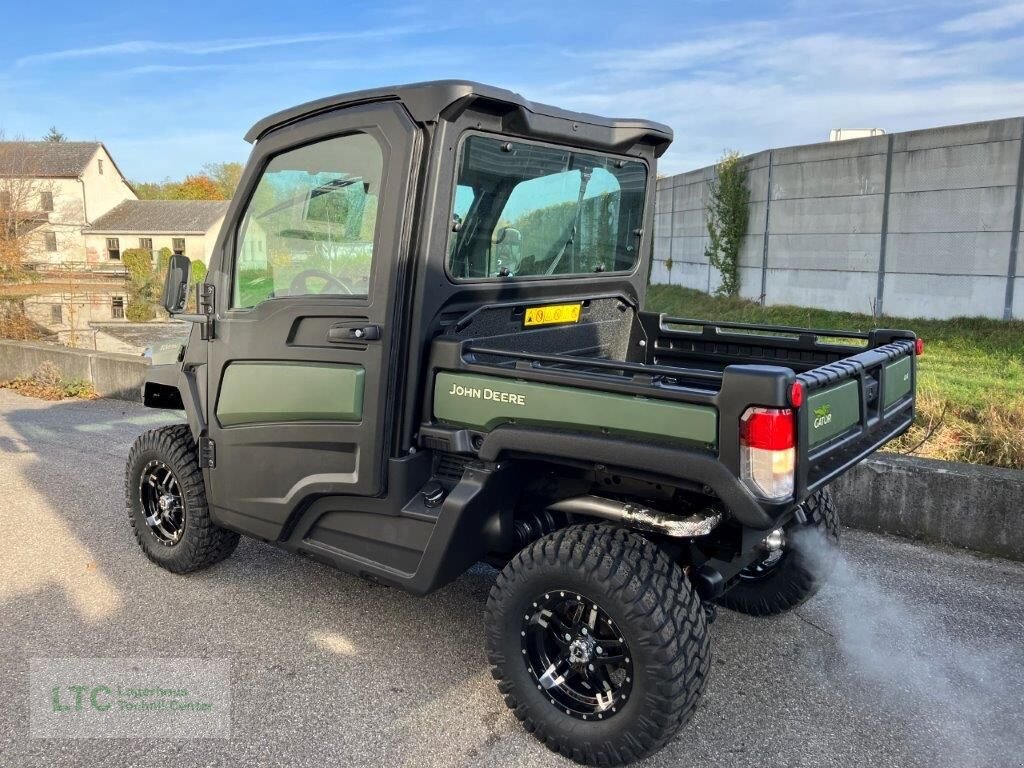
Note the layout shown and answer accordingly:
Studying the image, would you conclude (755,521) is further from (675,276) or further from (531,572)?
(675,276)

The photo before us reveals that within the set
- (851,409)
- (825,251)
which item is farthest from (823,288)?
(851,409)

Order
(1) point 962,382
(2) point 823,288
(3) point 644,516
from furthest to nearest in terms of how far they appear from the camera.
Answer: (2) point 823,288 → (1) point 962,382 → (3) point 644,516

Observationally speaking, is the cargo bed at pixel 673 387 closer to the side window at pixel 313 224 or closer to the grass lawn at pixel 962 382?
the side window at pixel 313 224

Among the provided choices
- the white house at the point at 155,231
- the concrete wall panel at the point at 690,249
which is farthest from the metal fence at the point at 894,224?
the white house at the point at 155,231

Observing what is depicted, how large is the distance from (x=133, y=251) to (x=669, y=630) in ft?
171

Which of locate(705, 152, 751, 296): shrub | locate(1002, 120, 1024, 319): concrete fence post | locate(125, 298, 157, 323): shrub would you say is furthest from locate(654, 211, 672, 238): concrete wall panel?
locate(125, 298, 157, 323): shrub

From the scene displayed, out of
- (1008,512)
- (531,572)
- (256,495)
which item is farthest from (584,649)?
(1008,512)

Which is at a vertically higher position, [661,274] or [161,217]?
[161,217]

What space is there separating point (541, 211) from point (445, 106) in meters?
0.76

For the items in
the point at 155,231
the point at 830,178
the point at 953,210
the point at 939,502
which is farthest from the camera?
the point at 155,231

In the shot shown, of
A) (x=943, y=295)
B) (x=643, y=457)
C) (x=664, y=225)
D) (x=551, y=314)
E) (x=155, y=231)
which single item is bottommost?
(x=643, y=457)

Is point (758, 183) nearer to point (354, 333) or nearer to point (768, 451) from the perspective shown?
point (354, 333)

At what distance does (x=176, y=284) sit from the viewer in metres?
3.76

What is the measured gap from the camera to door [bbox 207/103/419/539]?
312cm
